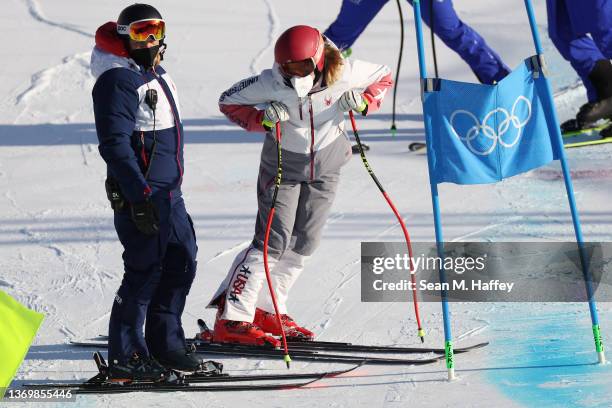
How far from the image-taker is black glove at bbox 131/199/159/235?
187 inches

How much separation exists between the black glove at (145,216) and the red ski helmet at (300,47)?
926 mm

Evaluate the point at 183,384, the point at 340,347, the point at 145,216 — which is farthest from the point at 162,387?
the point at 340,347

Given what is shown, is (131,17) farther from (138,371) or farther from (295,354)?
(295,354)

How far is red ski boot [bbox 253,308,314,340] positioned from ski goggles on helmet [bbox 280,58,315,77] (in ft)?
4.24

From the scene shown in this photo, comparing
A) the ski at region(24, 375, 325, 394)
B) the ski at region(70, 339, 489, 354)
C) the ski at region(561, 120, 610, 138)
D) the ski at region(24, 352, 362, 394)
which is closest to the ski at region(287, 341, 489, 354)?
the ski at region(70, 339, 489, 354)

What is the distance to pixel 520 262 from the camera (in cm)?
648

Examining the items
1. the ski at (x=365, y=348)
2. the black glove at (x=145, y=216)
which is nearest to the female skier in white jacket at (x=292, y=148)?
the ski at (x=365, y=348)

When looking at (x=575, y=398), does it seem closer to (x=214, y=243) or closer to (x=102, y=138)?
(x=102, y=138)

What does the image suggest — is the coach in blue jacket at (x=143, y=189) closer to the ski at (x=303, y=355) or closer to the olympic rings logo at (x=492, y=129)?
the ski at (x=303, y=355)

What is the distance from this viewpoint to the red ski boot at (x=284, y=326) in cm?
568

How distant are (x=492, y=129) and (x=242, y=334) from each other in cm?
161

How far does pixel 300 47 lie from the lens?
509 cm

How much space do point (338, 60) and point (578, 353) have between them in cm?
173

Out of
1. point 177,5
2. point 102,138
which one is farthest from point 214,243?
point 177,5
